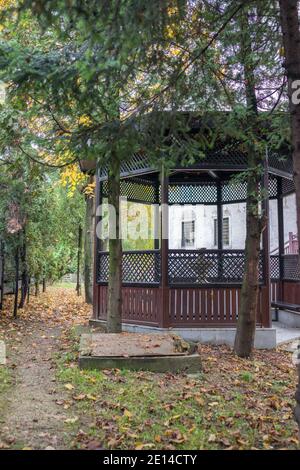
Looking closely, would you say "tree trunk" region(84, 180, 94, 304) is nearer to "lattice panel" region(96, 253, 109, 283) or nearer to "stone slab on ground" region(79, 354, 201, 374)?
"lattice panel" region(96, 253, 109, 283)

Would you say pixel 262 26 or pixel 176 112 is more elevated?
pixel 262 26

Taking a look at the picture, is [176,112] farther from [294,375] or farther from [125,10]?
[294,375]

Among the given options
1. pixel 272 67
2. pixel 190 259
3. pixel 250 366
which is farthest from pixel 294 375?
pixel 272 67

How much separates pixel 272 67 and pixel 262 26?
88 cm

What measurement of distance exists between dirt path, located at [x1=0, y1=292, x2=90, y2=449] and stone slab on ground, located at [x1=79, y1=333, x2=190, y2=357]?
62 cm

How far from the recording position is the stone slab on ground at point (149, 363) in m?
5.83

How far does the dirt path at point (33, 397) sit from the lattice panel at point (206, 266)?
8.71ft

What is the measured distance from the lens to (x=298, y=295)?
9992 millimetres

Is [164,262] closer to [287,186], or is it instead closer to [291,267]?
[291,267]

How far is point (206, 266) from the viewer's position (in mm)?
8523

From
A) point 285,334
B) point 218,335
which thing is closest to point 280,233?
point 285,334

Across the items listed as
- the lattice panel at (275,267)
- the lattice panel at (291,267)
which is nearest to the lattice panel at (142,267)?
the lattice panel at (291,267)

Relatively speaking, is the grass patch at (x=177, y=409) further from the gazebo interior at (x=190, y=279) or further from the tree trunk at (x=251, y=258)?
the gazebo interior at (x=190, y=279)
